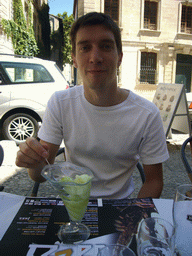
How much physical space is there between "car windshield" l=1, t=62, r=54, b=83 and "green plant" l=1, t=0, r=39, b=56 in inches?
217

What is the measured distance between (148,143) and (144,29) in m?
17.4

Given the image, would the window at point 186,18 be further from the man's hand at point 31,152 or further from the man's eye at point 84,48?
the man's hand at point 31,152

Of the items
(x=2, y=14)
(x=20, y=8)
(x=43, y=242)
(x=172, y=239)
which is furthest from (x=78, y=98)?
(x=20, y=8)

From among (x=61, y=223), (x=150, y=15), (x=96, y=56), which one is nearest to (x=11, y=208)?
(x=61, y=223)

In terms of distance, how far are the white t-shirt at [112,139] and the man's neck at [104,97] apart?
0.04m

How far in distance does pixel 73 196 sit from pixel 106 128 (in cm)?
71

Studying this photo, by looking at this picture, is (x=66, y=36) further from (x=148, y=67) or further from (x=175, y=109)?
(x=175, y=109)

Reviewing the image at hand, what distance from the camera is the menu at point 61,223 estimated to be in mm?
828

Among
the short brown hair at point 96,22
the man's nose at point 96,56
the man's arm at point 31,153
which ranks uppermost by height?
the short brown hair at point 96,22

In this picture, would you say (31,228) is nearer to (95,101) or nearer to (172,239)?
(172,239)

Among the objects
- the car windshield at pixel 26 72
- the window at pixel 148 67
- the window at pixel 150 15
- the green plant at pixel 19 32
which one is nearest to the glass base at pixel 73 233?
the car windshield at pixel 26 72

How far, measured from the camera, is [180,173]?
379 cm

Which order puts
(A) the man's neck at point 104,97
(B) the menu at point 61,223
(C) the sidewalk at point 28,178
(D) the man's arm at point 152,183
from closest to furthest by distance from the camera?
1. (B) the menu at point 61,223
2. (D) the man's arm at point 152,183
3. (A) the man's neck at point 104,97
4. (C) the sidewalk at point 28,178

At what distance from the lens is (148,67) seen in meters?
17.8
